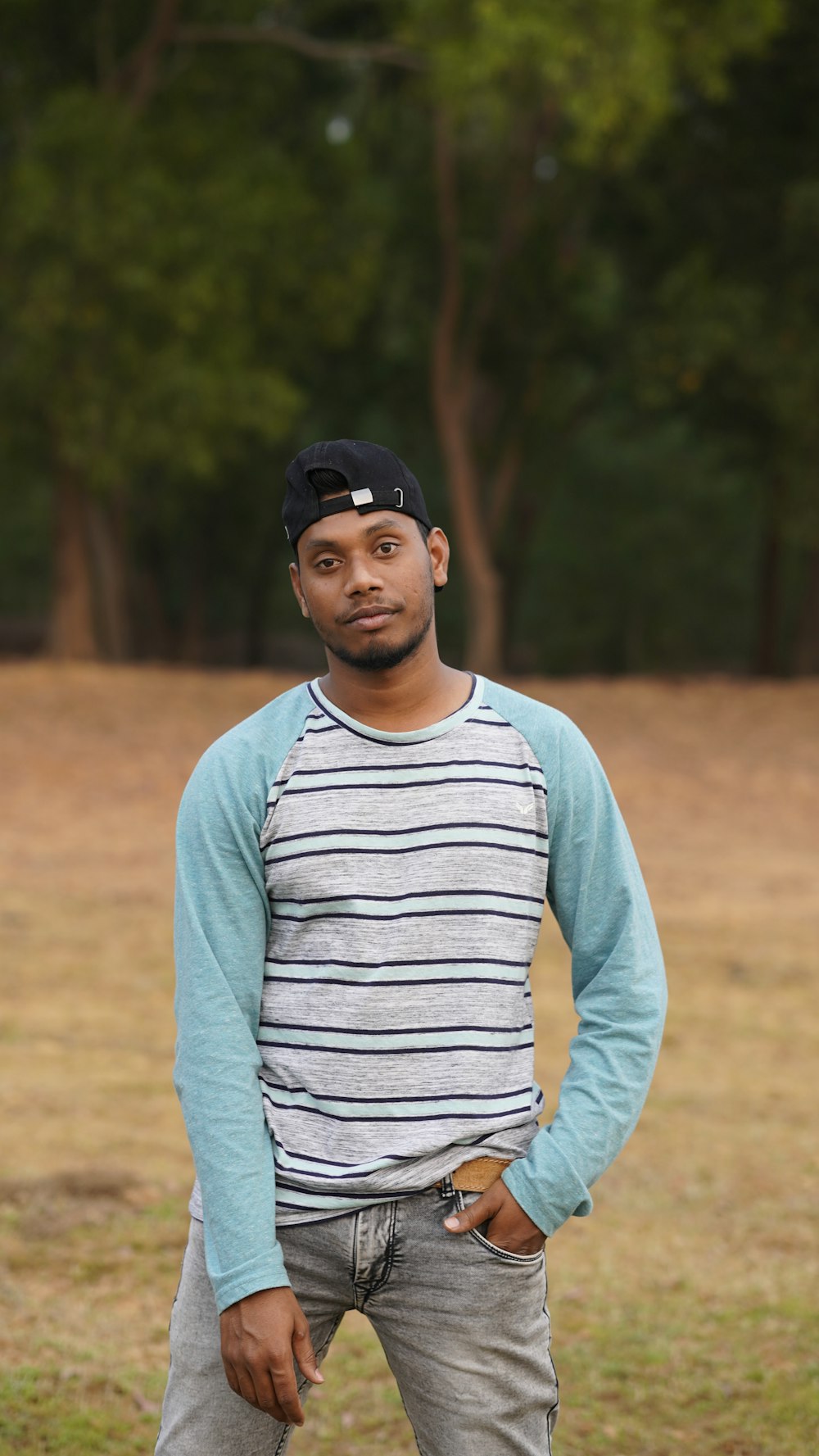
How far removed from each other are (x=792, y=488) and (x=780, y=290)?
8.41ft

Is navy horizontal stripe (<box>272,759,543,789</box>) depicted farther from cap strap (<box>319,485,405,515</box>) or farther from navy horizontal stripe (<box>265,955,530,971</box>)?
cap strap (<box>319,485,405,515</box>)

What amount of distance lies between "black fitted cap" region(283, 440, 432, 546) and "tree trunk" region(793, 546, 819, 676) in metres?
22.0

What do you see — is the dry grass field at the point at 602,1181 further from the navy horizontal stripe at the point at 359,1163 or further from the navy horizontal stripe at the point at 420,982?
the navy horizontal stripe at the point at 420,982

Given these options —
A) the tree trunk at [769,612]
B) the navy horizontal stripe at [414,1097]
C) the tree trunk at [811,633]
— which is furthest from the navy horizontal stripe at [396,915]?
the tree trunk at [769,612]

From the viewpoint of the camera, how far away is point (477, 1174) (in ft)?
7.21

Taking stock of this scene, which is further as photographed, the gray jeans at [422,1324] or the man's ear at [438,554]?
the man's ear at [438,554]

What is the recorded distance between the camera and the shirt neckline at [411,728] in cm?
226

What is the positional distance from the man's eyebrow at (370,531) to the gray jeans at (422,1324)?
2.96 ft

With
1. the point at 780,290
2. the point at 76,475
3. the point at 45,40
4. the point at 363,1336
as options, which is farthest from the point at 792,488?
the point at 363,1336

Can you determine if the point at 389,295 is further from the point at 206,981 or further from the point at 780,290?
the point at 206,981

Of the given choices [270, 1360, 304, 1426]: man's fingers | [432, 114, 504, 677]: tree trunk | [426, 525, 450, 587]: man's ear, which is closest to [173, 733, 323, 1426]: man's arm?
[270, 1360, 304, 1426]: man's fingers

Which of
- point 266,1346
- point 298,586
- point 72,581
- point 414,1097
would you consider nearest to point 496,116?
point 72,581

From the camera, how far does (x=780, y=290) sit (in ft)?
64.1

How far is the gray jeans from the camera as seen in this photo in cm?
219
